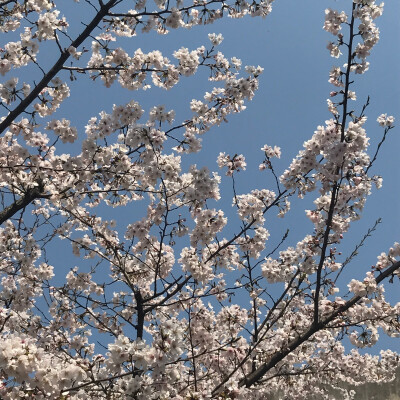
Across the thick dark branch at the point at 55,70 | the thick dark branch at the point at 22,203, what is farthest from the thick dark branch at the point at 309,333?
the thick dark branch at the point at 55,70

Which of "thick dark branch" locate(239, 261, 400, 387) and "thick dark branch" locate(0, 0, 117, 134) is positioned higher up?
"thick dark branch" locate(0, 0, 117, 134)

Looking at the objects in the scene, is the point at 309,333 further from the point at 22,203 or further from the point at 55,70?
the point at 55,70

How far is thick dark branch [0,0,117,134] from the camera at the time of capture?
5.66 m

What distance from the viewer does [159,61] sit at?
650 cm

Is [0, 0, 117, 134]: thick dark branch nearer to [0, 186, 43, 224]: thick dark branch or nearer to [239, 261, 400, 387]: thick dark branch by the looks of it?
[0, 186, 43, 224]: thick dark branch

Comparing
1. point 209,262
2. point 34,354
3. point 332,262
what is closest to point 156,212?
point 209,262

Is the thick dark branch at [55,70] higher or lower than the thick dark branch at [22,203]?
higher

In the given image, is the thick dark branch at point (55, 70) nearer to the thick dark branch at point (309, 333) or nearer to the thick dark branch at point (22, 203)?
the thick dark branch at point (22, 203)

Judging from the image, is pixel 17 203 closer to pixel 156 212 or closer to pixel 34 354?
pixel 156 212

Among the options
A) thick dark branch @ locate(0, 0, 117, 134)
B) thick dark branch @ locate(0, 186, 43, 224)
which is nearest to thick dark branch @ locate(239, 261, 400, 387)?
thick dark branch @ locate(0, 186, 43, 224)

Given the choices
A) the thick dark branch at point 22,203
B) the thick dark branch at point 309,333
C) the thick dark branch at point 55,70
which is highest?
the thick dark branch at point 55,70

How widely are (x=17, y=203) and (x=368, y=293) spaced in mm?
5568

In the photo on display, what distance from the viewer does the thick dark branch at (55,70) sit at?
5.66 meters

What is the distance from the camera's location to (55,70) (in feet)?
18.9
